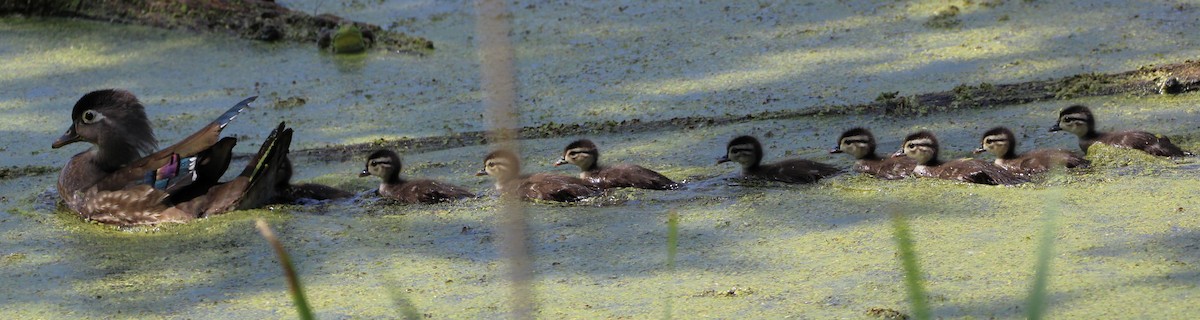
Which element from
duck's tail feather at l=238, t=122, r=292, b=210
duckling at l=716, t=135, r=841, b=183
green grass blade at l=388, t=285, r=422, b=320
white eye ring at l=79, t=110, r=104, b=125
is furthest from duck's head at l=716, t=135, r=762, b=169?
white eye ring at l=79, t=110, r=104, b=125

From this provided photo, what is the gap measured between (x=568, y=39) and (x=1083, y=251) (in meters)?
3.77

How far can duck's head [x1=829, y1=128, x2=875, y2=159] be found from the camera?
493cm

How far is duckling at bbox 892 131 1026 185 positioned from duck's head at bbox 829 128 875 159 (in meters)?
0.09

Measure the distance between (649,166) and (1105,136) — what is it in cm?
156

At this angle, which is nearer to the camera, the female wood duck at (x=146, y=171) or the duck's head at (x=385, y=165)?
the female wood duck at (x=146, y=171)

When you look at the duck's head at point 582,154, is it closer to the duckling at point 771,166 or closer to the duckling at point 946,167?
the duckling at point 771,166

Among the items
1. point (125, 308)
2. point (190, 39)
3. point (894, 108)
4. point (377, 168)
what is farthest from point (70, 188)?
point (894, 108)

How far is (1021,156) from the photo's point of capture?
474 cm

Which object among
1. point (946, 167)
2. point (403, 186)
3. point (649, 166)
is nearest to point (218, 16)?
point (403, 186)

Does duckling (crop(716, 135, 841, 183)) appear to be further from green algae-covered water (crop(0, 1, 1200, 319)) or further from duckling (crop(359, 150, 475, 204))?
duckling (crop(359, 150, 475, 204))

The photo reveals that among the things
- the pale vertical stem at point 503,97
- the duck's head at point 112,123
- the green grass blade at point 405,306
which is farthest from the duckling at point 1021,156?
the pale vertical stem at point 503,97

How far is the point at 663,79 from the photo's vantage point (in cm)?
636

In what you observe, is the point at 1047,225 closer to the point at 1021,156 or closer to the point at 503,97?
the point at 503,97

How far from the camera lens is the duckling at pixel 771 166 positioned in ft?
15.4
